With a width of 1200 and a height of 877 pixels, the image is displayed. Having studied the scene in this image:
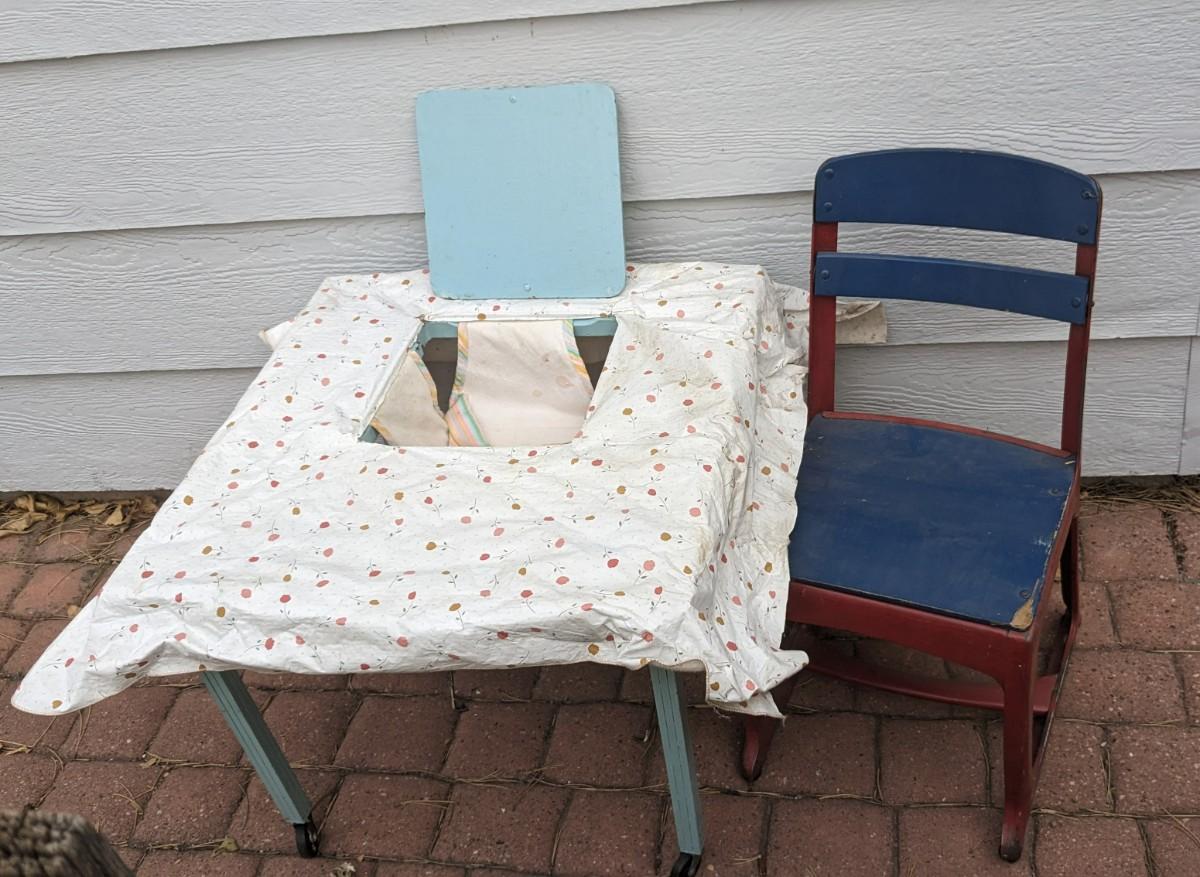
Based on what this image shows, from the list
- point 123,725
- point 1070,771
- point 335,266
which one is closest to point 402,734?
point 123,725

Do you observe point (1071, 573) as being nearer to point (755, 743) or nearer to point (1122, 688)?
point (1122, 688)

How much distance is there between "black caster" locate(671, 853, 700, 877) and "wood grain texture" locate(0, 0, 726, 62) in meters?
1.56

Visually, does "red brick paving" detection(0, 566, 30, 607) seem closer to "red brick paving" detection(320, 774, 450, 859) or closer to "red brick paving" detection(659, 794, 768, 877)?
"red brick paving" detection(320, 774, 450, 859)

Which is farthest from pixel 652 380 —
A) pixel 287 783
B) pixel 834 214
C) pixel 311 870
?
pixel 311 870

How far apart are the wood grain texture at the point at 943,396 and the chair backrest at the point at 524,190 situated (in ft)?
2.28

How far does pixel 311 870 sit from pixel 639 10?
1.73 meters

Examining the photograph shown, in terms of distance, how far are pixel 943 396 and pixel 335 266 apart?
4.67 ft

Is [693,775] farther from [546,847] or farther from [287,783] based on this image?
[287,783]

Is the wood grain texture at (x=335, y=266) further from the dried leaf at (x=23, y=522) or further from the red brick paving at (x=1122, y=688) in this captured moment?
the red brick paving at (x=1122, y=688)

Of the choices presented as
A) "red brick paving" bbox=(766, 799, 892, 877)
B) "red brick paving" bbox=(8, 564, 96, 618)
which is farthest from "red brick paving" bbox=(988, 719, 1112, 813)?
"red brick paving" bbox=(8, 564, 96, 618)

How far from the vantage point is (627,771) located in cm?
220

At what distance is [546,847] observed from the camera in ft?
6.76

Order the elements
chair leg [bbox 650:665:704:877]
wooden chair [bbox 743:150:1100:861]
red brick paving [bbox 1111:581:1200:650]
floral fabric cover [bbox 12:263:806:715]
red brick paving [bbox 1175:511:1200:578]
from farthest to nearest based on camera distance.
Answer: red brick paving [bbox 1175:511:1200:578]
red brick paving [bbox 1111:581:1200:650]
wooden chair [bbox 743:150:1100:861]
chair leg [bbox 650:665:704:877]
floral fabric cover [bbox 12:263:806:715]

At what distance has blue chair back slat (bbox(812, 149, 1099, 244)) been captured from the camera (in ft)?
6.07
